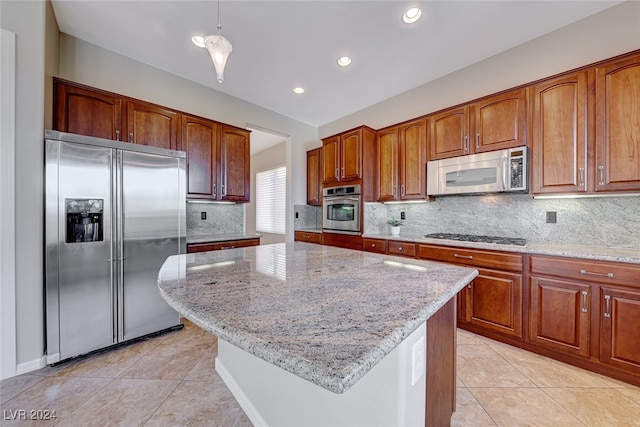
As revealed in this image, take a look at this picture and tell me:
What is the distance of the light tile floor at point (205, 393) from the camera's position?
4.70 feet

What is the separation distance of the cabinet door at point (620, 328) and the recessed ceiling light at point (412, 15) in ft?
8.34

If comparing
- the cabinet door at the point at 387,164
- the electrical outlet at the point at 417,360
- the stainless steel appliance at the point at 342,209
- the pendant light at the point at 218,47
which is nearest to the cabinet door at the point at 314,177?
the stainless steel appliance at the point at 342,209

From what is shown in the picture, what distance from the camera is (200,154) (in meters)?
2.96

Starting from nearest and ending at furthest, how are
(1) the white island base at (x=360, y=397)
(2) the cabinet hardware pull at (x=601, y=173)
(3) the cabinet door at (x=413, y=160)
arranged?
(1) the white island base at (x=360, y=397) → (2) the cabinet hardware pull at (x=601, y=173) → (3) the cabinet door at (x=413, y=160)

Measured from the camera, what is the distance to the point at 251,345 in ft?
1.68

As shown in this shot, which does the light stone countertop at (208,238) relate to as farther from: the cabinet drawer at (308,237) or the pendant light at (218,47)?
the pendant light at (218,47)

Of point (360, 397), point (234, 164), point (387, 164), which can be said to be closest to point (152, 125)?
point (234, 164)

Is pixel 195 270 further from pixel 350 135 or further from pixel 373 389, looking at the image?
pixel 350 135

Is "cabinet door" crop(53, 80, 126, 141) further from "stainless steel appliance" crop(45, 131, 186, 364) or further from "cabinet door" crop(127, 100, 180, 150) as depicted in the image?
"stainless steel appliance" crop(45, 131, 186, 364)

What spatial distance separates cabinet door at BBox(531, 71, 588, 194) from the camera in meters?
1.97

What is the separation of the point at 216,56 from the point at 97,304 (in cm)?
219

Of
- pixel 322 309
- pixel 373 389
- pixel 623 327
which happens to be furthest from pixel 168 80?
pixel 623 327

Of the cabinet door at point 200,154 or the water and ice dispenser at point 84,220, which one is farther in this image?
the cabinet door at point 200,154

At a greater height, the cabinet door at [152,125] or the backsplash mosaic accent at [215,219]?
the cabinet door at [152,125]
